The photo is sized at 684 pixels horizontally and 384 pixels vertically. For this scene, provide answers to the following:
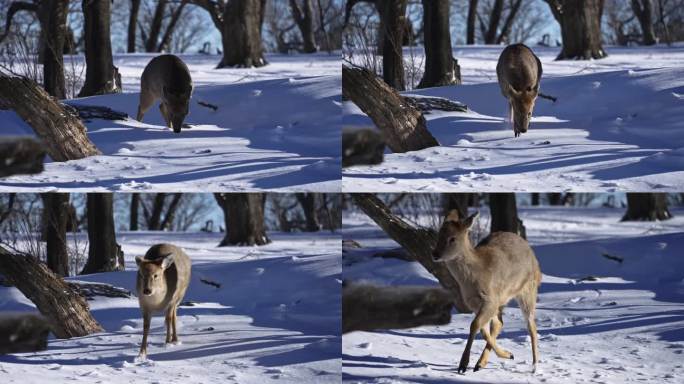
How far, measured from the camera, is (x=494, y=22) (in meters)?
6.48

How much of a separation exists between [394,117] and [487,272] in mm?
926

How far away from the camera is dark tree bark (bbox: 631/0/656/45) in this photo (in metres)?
6.46

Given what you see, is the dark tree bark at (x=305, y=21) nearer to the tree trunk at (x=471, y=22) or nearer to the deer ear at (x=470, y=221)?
the tree trunk at (x=471, y=22)

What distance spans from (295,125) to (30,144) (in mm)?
1291

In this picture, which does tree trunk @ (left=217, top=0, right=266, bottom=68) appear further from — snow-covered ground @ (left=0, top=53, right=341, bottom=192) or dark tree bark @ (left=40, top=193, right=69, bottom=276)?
dark tree bark @ (left=40, top=193, right=69, bottom=276)

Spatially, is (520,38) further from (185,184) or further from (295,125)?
(185,184)

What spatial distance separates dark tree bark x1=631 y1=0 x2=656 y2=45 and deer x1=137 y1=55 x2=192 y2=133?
2.20 meters

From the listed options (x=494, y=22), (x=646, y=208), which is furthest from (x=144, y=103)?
(x=646, y=208)

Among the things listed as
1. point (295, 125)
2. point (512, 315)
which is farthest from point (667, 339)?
point (295, 125)

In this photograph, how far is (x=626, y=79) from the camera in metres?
6.34

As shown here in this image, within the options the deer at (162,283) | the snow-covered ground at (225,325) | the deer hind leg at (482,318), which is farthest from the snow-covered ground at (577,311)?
the deer at (162,283)

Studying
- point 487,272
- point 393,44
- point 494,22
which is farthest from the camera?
point 494,22

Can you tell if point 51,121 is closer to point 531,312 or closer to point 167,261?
point 167,261

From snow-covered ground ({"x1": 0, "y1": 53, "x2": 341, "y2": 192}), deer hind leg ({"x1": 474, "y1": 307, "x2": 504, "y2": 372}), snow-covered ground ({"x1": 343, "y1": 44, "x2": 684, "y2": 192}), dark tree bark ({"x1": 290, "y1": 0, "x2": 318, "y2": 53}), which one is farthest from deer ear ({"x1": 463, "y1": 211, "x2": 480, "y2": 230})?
dark tree bark ({"x1": 290, "y1": 0, "x2": 318, "y2": 53})
